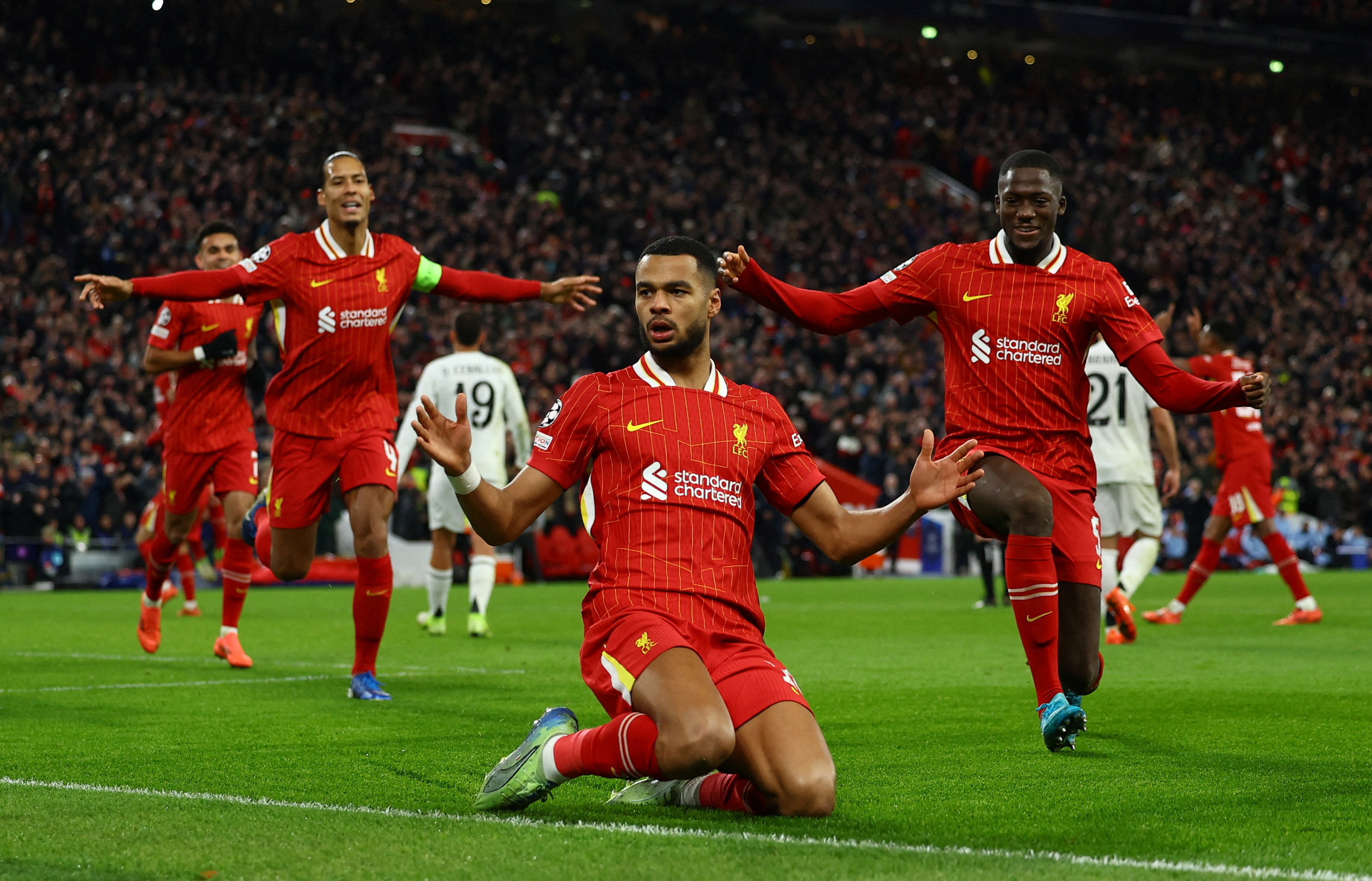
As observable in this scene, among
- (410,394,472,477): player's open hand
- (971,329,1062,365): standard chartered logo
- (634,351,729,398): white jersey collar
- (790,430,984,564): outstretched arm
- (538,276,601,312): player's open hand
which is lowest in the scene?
(790,430,984,564): outstretched arm

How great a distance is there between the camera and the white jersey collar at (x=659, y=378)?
4.79 metres

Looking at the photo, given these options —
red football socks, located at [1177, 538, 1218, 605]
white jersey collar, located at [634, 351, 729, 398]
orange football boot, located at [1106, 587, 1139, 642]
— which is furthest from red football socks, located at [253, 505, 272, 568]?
red football socks, located at [1177, 538, 1218, 605]

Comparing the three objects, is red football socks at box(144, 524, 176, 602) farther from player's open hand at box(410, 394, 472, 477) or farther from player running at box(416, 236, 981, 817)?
player's open hand at box(410, 394, 472, 477)

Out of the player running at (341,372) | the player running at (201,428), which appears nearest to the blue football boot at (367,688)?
the player running at (341,372)

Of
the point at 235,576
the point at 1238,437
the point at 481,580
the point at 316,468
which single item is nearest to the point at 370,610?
the point at 316,468

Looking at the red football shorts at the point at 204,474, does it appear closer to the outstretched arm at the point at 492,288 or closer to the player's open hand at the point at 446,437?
the outstretched arm at the point at 492,288

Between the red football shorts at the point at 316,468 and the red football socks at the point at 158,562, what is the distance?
2.34 m

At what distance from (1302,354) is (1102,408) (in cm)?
2195

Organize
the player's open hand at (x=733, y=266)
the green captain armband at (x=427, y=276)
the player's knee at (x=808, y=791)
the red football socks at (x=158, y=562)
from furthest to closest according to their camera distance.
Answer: the red football socks at (x=158, y=562) → the green captain armband at (x=427, y=276) → the player's open hand at (x=733, y=266) → the player's knee at (x=808, y=791)

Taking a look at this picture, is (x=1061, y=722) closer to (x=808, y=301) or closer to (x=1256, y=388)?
(x=1256, y=388)

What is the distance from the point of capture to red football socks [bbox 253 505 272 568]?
7.98m

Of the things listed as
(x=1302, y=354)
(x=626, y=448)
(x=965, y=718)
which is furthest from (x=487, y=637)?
(x=1302, y=354)

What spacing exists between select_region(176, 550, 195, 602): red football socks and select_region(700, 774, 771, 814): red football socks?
10830 millimetres

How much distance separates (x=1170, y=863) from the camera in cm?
367
